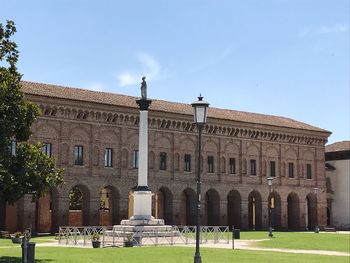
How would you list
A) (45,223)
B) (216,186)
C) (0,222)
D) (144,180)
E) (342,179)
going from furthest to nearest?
1. (342,179)
2. (216,186)
3. (45,223)
4. (0,222)
5. (144,180)

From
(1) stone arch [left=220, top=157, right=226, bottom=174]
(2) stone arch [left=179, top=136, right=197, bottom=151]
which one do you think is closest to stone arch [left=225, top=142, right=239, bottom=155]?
(1) stone arch [left=220, top=157, right=226, bottom=174]

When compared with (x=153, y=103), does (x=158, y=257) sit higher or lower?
lower

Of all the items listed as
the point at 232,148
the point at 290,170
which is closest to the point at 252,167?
the point at 232,148

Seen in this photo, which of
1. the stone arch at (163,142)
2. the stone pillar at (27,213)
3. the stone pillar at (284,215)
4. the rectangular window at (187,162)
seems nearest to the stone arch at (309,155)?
the stone pillar at (284,215)

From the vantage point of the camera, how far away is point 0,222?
4700 cm

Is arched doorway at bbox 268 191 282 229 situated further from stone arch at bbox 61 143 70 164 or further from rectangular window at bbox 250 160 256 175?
stone arch at bbox 61 143 70 164

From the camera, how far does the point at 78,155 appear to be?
48.2m

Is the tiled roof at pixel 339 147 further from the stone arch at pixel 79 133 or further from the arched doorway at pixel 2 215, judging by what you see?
the arched doorway at pixel 2 215

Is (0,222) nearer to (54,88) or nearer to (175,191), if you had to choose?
(54,88)

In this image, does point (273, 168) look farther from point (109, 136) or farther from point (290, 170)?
point (109, 136)

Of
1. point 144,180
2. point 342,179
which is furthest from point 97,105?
point 342,179

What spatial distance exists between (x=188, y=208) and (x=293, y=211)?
43.7ft

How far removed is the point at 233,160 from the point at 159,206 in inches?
334

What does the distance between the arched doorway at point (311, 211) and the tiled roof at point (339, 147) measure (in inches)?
325
